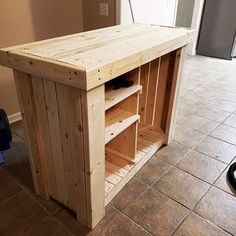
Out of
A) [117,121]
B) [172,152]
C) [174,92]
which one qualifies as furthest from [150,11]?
[117,121]

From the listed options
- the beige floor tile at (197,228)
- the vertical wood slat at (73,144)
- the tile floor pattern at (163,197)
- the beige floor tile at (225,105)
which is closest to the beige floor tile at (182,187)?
the tile floor pattern at (163,197)

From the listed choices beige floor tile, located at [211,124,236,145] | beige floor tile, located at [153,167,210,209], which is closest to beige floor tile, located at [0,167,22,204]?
beige floor tile, located at [153,167,210,209]

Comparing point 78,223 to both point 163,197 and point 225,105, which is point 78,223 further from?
point 225,105

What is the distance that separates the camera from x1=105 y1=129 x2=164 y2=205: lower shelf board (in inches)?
62.9

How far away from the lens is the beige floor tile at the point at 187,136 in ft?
7.16

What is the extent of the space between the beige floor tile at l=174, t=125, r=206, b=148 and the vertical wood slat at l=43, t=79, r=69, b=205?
116cm

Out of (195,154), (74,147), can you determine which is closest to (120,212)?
(74,147)

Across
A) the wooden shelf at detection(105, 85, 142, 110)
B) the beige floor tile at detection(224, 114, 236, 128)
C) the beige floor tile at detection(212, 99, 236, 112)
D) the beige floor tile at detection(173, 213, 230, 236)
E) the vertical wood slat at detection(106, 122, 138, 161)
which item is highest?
the wooden shelf at detection(105, 85, 142, 110)

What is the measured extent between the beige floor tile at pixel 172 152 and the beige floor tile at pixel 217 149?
5.4 inches

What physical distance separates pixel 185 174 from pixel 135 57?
1031 mm

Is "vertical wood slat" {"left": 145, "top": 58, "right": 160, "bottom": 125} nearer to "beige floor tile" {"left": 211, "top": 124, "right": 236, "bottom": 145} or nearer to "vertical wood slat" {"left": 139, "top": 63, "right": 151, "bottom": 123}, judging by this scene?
"vertical wood slat" {"left": 139, "top": 63, "right": 151, "bottom": 123}

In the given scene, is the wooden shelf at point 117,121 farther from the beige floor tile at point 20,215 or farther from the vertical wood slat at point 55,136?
the beige floor tile at point 20,215

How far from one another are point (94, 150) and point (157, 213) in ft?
2.12

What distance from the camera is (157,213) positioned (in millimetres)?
1494
